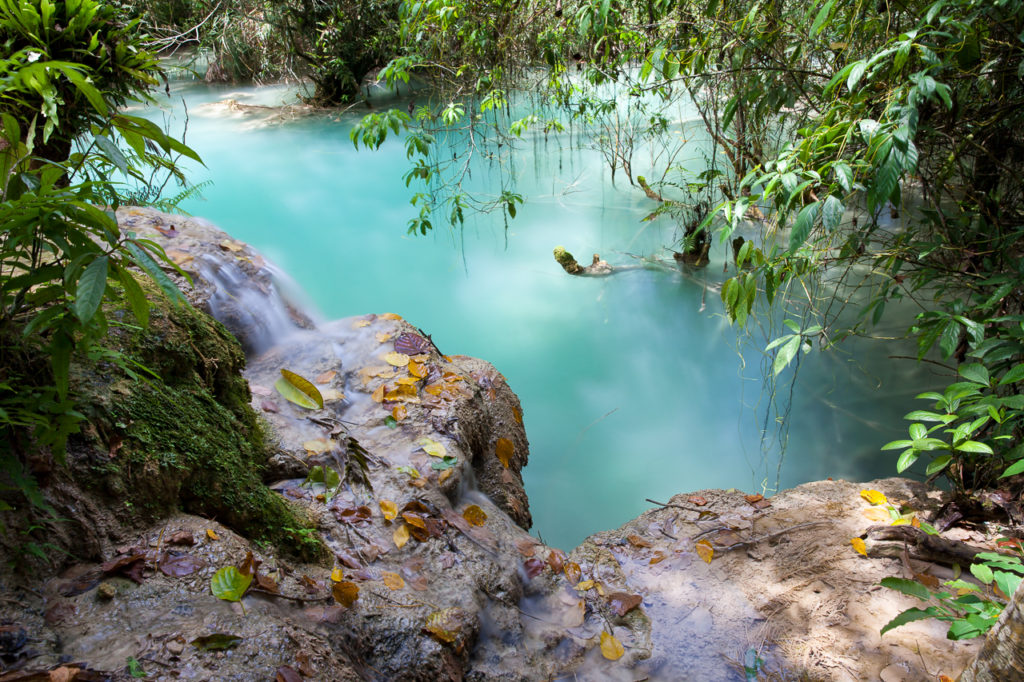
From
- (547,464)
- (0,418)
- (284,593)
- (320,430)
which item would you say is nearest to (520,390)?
(547,464)

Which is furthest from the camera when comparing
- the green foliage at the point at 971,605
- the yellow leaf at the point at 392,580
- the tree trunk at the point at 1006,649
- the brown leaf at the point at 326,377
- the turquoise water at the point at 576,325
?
the turquoise water at the point at 576,325

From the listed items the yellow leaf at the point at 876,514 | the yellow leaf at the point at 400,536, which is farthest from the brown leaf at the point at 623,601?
the yellow leaf at the point at 876,514

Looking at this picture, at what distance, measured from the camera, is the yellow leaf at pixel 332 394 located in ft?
9.03

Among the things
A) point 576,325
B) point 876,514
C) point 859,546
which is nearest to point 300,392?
point 859,546

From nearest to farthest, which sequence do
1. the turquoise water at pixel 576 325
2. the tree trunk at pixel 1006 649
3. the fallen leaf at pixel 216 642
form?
1. the tree trunk at pixel 1006 649
2. the fallen leaf at pixel 216 642
3. the turquoise water at pixel 576 325

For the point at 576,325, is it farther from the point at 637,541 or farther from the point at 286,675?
the point at 286,675

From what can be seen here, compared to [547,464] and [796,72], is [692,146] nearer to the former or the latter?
[796,72]

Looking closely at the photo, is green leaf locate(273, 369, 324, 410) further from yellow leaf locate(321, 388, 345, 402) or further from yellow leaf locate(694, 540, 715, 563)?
yellow leaf locate(694, 540, 715, 563)

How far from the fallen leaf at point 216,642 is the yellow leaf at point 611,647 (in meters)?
1.24

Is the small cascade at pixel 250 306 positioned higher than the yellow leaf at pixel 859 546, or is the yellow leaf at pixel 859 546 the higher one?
the small cascade at pixel 250 306

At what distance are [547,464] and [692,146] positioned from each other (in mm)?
4420

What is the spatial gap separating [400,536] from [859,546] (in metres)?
1.72

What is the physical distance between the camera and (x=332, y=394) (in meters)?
2.79

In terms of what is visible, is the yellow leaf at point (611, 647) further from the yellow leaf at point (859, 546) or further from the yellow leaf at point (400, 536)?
the yellow leaf at point (859, 546)
